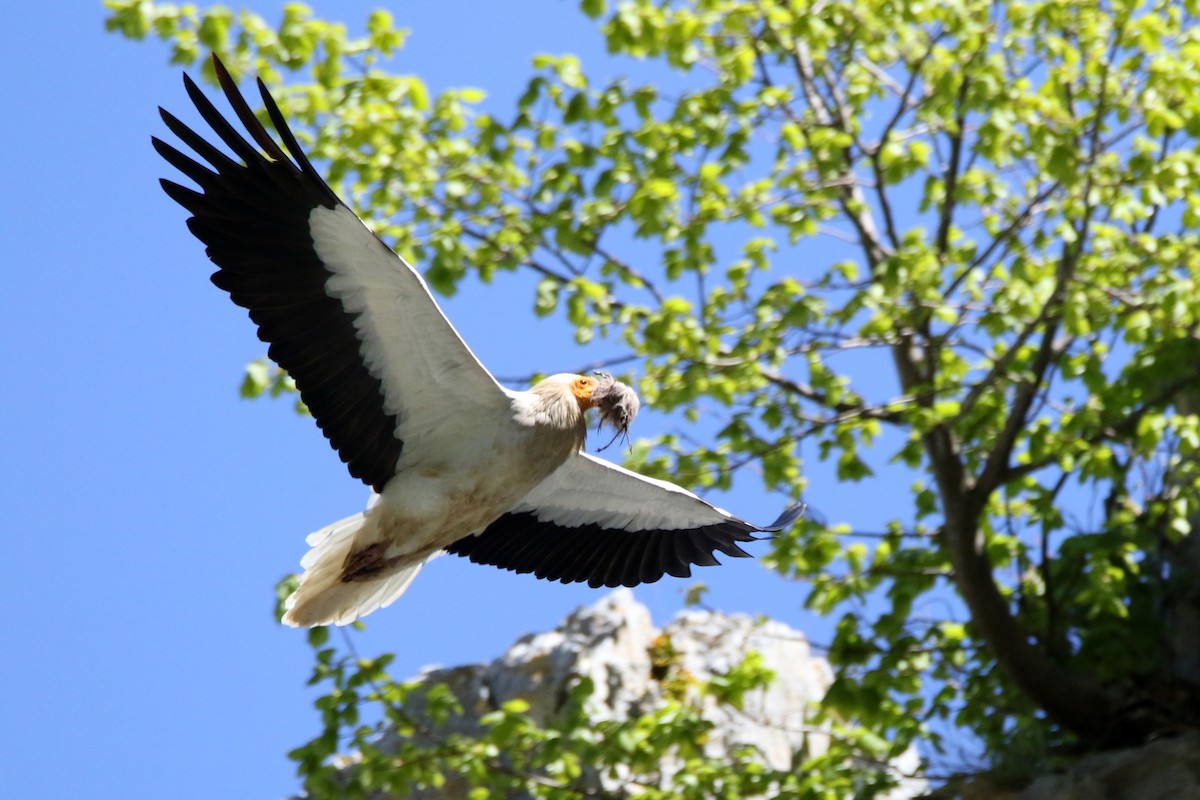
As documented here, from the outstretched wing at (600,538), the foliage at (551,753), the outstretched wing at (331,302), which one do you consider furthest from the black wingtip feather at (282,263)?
the foliage at (551,753)

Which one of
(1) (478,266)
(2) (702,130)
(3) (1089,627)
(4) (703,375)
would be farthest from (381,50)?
(3) (1089,627)

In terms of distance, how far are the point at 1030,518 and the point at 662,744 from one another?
9.26 feet

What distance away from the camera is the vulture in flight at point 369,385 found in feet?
14.7

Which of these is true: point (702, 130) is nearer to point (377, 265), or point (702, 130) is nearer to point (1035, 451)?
point (1035, 451)

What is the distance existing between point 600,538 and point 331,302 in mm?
1645

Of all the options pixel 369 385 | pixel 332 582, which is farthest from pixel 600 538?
pixel 369 385

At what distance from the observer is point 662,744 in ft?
22.7

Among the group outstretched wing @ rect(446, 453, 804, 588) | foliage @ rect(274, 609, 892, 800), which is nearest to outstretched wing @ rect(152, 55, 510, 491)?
outstretched wing @ rect(446, 453, 804, 588)

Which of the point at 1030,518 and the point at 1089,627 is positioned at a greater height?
the point at 1030,518

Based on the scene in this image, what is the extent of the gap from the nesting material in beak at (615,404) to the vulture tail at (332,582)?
84 cm

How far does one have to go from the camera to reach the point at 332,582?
4.98 meters

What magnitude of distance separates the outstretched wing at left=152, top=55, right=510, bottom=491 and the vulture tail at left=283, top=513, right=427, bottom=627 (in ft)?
0.66

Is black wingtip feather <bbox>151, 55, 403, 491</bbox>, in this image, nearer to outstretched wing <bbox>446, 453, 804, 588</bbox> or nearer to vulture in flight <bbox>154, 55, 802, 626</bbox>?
vulture in flight <bbox>154, 55, 802, 626</bbox>

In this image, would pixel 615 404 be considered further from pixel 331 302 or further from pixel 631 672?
pixel 631 672
